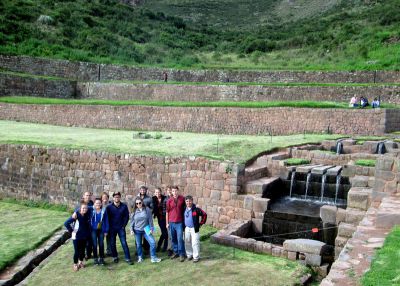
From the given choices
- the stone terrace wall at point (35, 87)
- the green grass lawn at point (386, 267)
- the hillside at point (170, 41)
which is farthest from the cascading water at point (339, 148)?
the stone terrace wall at point (35, 87)

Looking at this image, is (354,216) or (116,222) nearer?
(116,222)

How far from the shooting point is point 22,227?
42.4 feet

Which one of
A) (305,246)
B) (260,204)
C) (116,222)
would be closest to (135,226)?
(116,222)

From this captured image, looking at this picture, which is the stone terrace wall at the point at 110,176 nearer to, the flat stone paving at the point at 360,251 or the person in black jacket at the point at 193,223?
the person in black jacket at the point at 193,223

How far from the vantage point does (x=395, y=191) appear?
10.5 m

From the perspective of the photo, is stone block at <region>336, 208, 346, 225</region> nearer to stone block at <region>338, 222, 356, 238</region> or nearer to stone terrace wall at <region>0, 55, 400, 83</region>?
stone block at <region>338, 222, 356, 238</region>

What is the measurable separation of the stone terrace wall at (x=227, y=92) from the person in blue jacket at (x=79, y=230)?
18.1 m

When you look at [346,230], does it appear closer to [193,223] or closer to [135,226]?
[193,223]

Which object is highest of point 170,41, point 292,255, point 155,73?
point 170,41

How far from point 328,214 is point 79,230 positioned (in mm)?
5873

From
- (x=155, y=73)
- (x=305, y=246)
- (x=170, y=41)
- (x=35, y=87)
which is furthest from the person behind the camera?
(x=170, y=41)

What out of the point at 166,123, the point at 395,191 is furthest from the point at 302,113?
the point at 395,191

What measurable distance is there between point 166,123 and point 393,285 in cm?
1930

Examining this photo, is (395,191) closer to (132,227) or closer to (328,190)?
(328,190)
